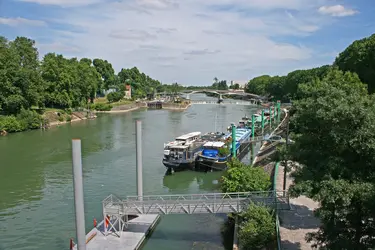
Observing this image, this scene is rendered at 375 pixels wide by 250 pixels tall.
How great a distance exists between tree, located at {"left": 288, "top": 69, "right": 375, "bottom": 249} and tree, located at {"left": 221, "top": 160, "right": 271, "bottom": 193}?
961cm

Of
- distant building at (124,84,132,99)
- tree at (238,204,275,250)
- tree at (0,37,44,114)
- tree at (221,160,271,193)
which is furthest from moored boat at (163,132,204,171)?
distant building at (124,84,132,99)

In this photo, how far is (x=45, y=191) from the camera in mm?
30062

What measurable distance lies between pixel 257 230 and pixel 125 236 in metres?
7.16

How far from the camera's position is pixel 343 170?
444 inches

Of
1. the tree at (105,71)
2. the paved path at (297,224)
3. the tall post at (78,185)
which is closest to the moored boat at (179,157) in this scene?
the paved path at (297,224)

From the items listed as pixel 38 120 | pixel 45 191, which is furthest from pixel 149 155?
pixel 38 120

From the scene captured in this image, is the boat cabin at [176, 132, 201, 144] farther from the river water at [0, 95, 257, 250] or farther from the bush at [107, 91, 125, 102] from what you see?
the bush at [107, 91, 125, 102]

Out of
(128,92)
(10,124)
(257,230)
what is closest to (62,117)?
(10,124)

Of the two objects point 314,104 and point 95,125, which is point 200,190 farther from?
point 95,125

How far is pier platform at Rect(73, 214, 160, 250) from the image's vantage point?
18.6m

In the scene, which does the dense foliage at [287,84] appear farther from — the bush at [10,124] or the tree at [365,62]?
the bush at [10,124]

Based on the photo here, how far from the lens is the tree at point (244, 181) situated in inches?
871

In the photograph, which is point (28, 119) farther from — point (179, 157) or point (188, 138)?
point (179, 157)

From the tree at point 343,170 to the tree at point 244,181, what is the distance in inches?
378
